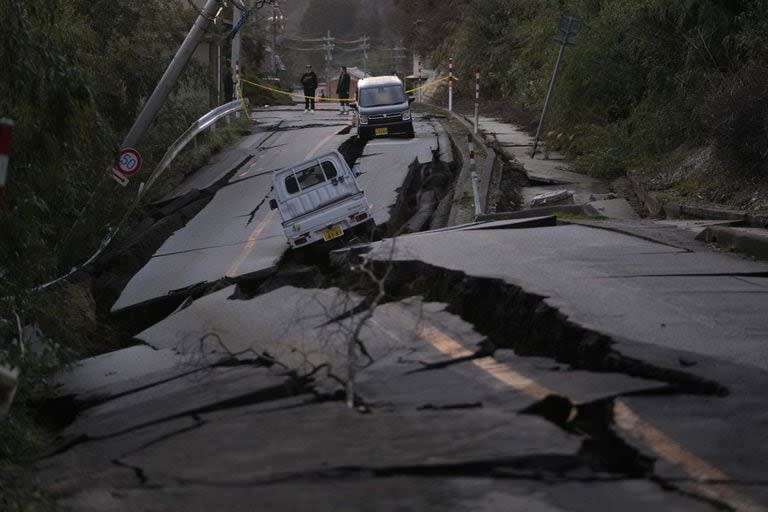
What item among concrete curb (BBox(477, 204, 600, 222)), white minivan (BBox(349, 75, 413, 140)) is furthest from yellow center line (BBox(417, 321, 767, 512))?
white minivan (BBox(349, 75, 413, 140))

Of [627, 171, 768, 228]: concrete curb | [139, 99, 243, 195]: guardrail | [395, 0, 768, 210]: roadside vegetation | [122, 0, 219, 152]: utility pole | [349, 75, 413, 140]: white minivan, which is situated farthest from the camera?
[349, 75, 413, 140]: white minivan

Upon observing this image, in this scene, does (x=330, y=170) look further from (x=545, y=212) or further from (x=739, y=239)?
(x=739, y=239)

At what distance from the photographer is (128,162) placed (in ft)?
58.7

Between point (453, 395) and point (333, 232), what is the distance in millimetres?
9549

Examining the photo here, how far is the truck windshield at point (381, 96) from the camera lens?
1164 inches

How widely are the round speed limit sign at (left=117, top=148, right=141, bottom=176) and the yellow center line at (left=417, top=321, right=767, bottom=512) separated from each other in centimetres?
1075

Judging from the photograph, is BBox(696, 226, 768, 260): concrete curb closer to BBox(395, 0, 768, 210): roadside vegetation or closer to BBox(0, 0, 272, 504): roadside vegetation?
BBox(395, 0, 768, 210): roadside vegetation

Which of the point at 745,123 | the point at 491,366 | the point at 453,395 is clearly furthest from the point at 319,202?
the point at 453,395

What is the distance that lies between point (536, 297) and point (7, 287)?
504 cm

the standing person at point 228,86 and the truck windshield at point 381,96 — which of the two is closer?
the truck windshield at point 381,96

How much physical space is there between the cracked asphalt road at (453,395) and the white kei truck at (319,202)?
374 centimetres

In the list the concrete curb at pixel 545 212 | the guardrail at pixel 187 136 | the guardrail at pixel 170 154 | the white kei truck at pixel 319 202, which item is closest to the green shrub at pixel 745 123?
the concrete curb at pixel 545 212

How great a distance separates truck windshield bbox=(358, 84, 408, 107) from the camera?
2956 centimetres

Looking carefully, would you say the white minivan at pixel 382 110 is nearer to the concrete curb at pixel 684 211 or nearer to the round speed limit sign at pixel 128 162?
the concrete curb at pixel 684 211
